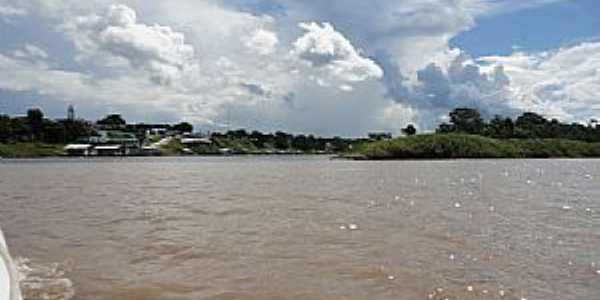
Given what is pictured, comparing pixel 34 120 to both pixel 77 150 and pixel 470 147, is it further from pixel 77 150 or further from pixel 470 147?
pixel 470 147

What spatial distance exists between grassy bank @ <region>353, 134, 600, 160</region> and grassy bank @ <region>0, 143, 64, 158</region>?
291ft

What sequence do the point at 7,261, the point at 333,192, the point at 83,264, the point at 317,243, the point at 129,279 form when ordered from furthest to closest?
the point at 333,192 < the point at 317,243 < the point at 83,264 < the point at 129,279 < the point at 7,261

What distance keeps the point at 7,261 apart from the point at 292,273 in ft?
29.1

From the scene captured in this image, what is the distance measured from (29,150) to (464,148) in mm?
119302

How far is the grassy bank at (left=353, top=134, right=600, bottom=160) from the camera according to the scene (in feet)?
533

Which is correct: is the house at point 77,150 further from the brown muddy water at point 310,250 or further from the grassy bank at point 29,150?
the brown muddy water at point 310,250

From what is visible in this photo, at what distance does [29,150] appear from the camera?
617 feet

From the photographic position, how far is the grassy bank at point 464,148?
16238cm

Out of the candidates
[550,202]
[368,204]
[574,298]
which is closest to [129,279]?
[574,298]

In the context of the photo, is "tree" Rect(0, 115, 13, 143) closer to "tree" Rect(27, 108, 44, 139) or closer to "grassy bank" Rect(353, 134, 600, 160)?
"tree" Rect(27, 108, 44, 139)

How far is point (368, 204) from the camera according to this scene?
29.8 metres

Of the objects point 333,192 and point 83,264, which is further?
point 333,192

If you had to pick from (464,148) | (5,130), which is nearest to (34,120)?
(5,130)

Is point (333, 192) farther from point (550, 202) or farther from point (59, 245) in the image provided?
point (59, 245)
